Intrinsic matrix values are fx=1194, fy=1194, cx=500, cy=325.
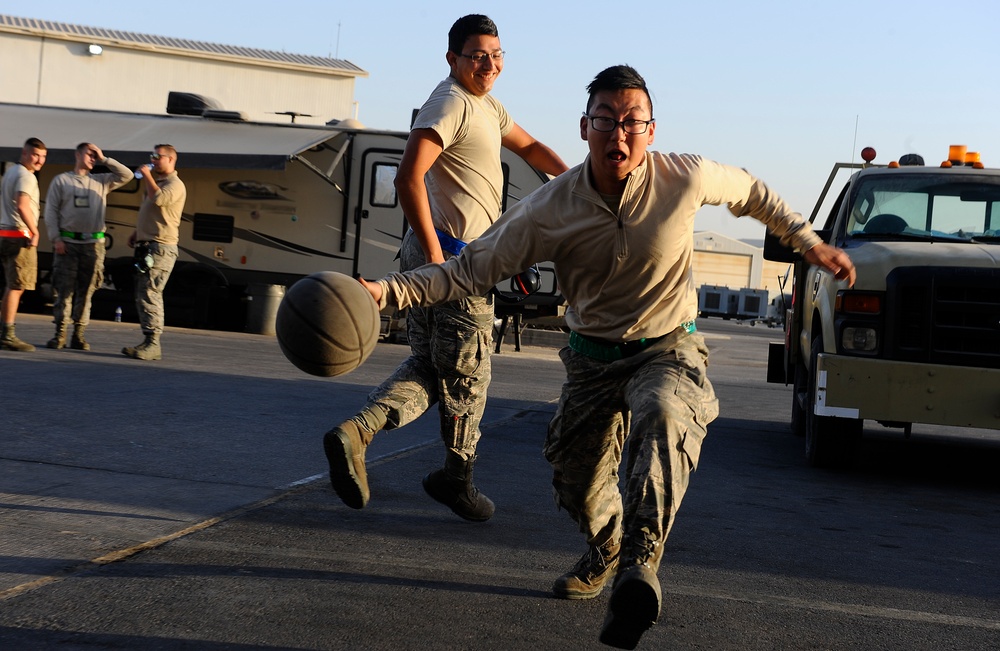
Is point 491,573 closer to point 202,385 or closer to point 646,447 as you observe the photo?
point 646,447

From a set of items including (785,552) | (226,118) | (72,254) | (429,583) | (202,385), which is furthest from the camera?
(226,118)

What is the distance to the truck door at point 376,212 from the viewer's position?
18.7m

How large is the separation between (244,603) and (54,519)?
1.41 metres

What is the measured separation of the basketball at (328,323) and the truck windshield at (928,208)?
5.94 meters

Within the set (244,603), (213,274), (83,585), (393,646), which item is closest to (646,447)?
(393,646)

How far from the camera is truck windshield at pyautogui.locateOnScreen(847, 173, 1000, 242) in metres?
8.79

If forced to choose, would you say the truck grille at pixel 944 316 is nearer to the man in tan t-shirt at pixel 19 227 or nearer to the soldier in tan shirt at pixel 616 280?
the soldier in tan shirt at pixel 616 280

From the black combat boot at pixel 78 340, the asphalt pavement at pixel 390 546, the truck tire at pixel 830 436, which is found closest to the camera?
the asphalt pavement at pixel 390 546

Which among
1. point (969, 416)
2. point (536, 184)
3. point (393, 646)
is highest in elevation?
point (536, 184)

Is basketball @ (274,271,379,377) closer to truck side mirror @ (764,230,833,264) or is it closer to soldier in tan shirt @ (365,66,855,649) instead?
soldier in tan shirt @ (365,66,855,649)

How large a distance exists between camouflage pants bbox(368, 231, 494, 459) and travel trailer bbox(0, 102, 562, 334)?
12.7 metres

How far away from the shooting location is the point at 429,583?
4480 millimetres

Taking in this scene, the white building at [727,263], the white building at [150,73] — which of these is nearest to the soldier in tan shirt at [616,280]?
the white building at [150,73]

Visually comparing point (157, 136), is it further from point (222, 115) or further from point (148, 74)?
point (148, 74)
